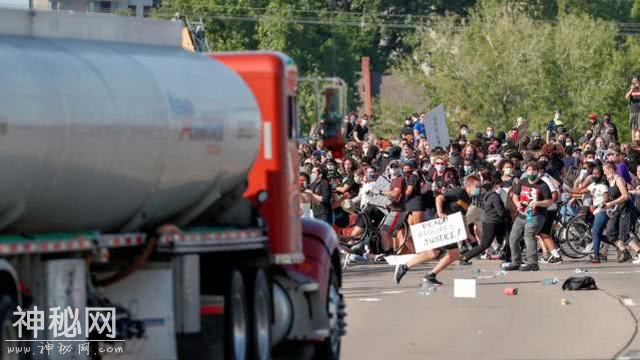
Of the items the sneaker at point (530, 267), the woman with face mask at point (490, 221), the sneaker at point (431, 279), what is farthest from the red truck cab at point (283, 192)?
the woman with face mask at point (490, 221)

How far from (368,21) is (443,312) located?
89434mm

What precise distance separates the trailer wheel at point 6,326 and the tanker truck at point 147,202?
0.5 inches

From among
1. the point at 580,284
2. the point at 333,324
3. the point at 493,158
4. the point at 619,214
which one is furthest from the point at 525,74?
the point at 333,324

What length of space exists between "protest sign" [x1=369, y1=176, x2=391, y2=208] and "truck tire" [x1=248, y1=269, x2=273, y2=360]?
16459 millimetres

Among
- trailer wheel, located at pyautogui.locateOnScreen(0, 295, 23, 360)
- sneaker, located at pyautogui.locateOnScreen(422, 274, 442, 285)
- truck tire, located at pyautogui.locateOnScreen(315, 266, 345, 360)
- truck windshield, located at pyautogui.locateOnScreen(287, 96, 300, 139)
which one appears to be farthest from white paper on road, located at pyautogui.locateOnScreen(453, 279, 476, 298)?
trailer wheel, located at pyautogui.locateOnScreen(0, 295, 23, 360)

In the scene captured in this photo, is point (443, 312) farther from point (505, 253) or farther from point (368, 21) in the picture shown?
point (368, 21)

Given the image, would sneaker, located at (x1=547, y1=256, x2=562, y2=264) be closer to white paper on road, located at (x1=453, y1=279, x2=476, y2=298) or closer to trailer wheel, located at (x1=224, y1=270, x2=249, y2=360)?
white paper on road, located at (x1=453, y1=279, x2=476, y2=298)

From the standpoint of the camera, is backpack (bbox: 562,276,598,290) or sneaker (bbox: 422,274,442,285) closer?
backpack (bbox: 562,276,598,290)

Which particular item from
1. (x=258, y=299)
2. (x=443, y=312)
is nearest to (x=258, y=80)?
(x=258, y=299)

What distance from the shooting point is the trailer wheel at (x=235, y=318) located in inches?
579

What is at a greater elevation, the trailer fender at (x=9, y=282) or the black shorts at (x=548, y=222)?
the trailer fender at (x=9, y=282)

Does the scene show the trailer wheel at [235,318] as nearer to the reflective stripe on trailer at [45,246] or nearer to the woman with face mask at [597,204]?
the reflective stripe on trailer at [45,246]

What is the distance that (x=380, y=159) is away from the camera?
37594 mm

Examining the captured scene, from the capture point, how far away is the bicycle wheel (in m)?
31.1
